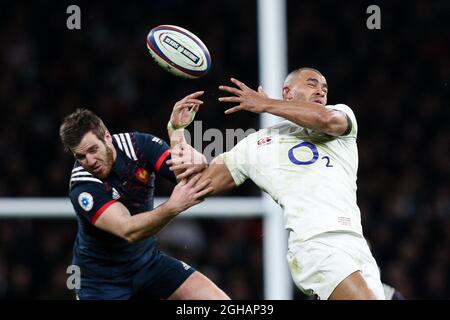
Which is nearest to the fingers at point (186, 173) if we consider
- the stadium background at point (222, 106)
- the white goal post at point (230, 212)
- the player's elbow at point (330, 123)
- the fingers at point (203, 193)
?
the fingers at point (203, 193)

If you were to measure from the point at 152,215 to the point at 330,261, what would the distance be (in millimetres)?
848

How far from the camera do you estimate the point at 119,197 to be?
436 cm

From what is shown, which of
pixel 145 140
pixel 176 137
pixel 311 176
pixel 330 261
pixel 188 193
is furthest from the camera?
pixel 145 140

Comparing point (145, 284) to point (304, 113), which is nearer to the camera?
point (304, 113)

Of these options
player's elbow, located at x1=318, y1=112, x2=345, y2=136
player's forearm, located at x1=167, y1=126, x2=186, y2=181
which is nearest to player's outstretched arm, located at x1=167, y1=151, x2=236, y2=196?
player's forearm, located at x1=167, y1=126, x2=186, y2=181

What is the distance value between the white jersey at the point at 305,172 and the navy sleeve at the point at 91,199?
2.01ft

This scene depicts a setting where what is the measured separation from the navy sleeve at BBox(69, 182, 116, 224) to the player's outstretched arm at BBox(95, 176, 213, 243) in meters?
0.03

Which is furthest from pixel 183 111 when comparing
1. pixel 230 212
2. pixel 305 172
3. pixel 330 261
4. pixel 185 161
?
pixel 230 212

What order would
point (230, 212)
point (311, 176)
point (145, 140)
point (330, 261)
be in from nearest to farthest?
1. point (330, 261)
2. point (311, 176)
3. point (145, 140)
4. point (230, 212)

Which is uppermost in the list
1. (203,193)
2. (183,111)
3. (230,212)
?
(183,111)

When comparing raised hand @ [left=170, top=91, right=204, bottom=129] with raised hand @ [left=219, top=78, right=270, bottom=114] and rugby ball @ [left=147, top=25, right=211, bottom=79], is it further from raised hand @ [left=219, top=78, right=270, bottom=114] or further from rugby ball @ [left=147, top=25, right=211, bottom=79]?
raised hand @ [left=219, top=78, right=270, bottom=114]

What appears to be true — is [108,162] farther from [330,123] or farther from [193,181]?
[330,123]

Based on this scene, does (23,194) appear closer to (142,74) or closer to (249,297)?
(142,74)

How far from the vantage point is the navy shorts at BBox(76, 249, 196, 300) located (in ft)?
14.8
